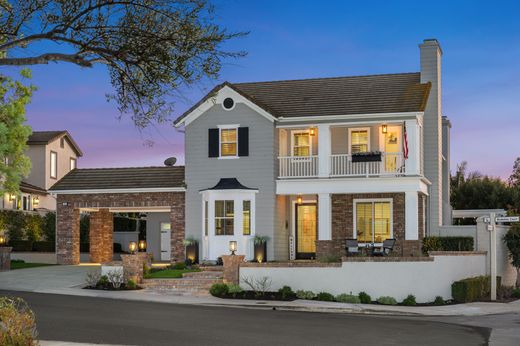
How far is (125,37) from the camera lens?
39.8 feet

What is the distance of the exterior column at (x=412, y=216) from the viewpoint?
2858 centimetres

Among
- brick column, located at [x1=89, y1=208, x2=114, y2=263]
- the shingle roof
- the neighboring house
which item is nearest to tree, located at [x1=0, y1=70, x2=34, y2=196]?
the shingle roof

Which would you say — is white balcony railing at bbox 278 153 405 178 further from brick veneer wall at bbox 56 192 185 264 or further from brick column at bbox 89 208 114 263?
brick column at bbox 89 208 114 263

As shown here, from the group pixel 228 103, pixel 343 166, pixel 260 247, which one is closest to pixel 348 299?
pixel 260 247

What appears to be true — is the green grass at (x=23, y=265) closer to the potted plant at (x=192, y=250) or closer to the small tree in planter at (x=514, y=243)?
the potted plant at (x=192, y=250)

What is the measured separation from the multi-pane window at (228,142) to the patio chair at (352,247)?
6104mm

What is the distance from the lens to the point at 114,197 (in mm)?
33000

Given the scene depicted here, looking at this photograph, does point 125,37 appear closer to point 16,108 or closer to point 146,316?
point 16,108

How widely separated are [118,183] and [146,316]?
15252mm

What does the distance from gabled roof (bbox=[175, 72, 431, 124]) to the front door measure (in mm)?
4314

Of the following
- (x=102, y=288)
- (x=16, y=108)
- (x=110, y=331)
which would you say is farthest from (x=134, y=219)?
(x=16, y=108)

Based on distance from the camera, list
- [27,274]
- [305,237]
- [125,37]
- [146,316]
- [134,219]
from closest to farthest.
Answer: [125,37] → [146,316] → [27,274] → [305,237] → [134,219]

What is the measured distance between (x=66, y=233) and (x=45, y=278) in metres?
5.61

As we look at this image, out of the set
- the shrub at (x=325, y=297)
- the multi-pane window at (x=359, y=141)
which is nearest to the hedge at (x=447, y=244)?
the multi-pane window at (x=359, y=141)
